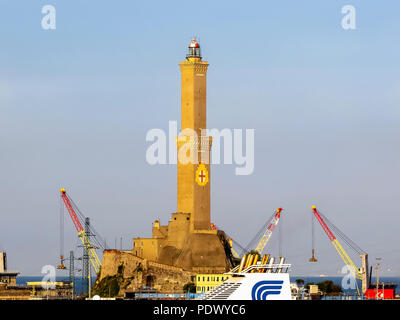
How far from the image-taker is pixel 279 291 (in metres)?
192

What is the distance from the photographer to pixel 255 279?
629 ft

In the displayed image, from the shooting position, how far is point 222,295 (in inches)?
7638

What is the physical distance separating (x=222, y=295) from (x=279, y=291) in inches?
366

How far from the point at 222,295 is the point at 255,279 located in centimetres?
637

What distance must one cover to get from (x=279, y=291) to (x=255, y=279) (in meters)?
4.45
